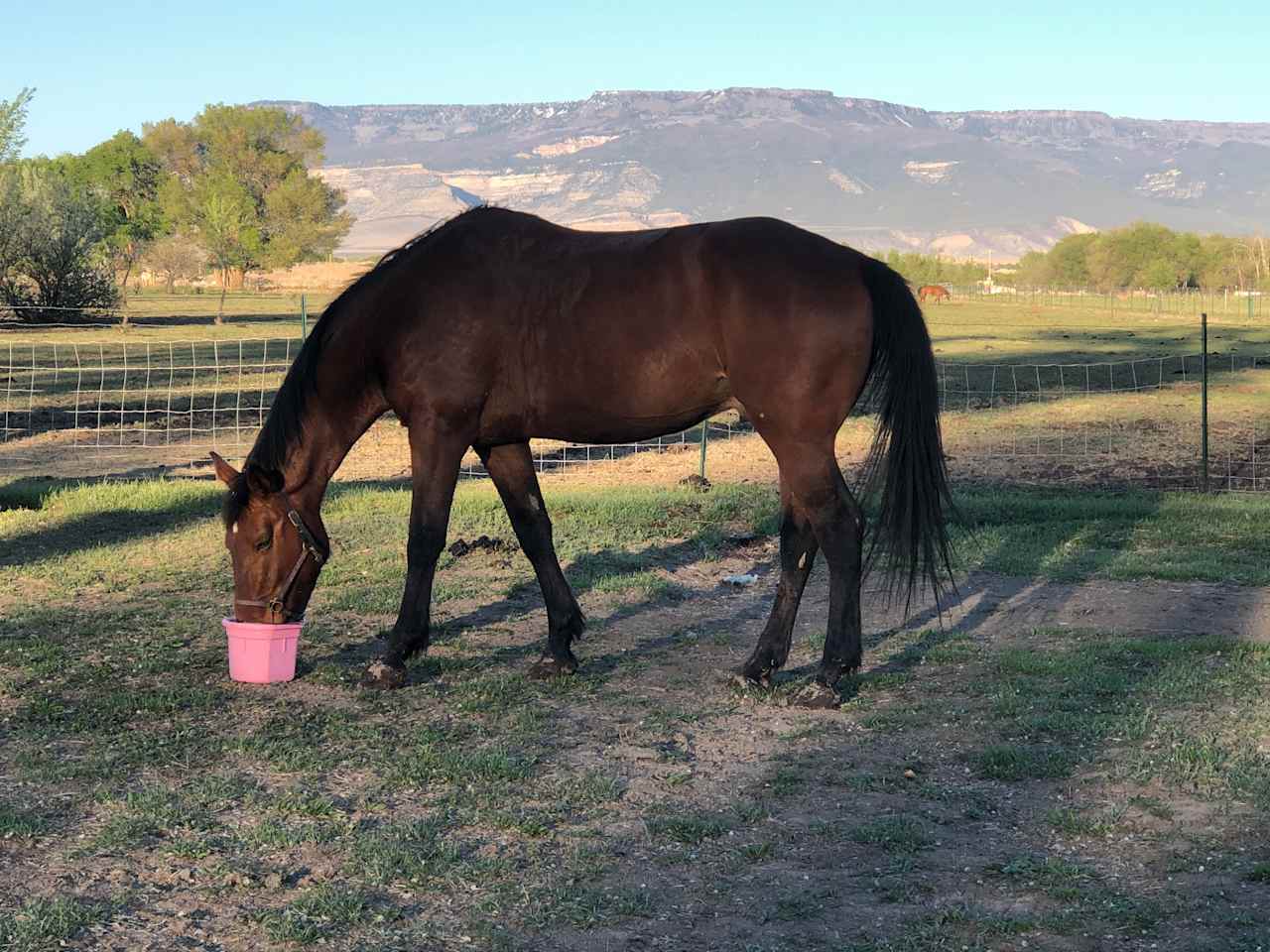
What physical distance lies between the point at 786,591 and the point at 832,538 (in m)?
0.52

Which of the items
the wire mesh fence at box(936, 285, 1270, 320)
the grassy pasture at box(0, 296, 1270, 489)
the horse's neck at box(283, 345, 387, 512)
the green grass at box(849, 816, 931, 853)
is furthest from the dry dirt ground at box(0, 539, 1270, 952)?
the wire mesh fence at box(936, 285, 1270, 320)

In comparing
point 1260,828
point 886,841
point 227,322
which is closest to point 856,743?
point 886,841

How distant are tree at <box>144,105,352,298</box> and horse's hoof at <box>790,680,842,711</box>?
93.1 metres

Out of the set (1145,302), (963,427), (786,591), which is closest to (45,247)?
(963,427)

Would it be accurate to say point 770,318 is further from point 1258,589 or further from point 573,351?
point 1258,589

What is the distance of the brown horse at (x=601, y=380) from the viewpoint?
6055mm

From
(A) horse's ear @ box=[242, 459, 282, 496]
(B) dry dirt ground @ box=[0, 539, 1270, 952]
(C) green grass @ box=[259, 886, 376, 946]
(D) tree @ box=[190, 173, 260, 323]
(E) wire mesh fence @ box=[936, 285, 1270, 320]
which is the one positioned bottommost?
(B) dry dirt ground @ box=[0, 539, 1270, 952]

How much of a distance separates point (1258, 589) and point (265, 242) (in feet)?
311

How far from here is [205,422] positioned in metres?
17.8

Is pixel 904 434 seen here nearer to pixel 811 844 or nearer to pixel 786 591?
pixel 786 591

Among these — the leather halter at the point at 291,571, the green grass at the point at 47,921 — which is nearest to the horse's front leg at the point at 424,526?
the leather halter at the point at 291,571

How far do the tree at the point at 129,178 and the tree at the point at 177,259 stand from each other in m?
17.1

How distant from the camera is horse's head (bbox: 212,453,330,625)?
6410 mm

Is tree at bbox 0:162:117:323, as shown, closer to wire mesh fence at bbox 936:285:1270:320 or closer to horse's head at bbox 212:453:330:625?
horse's head at bbox 212:453:330:625
